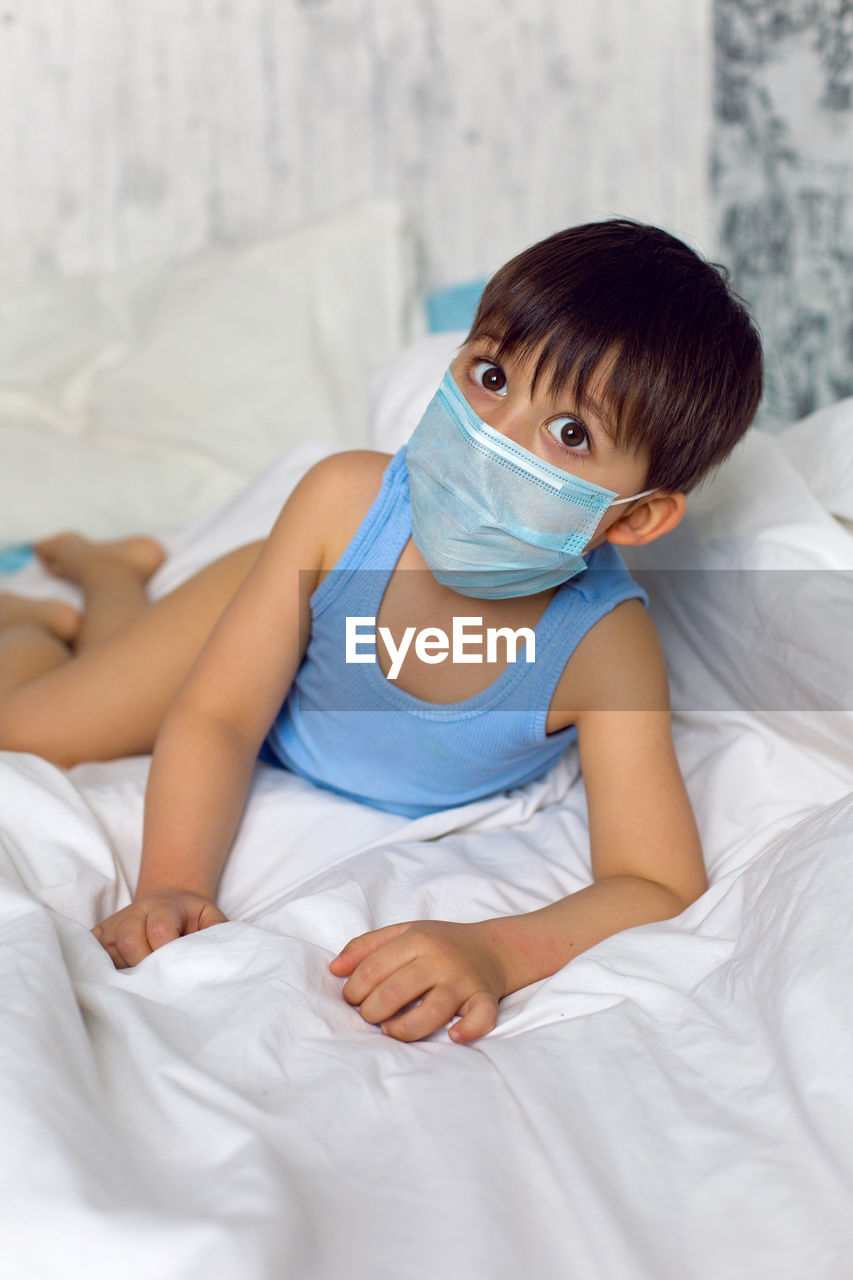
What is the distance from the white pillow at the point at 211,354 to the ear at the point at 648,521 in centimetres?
83

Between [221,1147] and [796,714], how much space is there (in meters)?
0.65

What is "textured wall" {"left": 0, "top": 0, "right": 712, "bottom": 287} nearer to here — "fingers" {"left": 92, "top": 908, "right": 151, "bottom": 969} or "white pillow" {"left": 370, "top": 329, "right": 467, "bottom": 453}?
"white pillow" {"left": 370, "top": 329, "right": 467, "bottom": 453}

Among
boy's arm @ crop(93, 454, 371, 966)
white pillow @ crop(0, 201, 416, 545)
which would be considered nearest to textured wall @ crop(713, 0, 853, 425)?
white pillow @ crop(0, 201, 416, 545)

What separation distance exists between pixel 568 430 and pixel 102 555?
79 centimetres

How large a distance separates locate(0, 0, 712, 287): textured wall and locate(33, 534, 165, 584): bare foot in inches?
34.3

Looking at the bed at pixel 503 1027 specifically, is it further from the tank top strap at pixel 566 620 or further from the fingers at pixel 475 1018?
the tank top strap at pixel 566 620

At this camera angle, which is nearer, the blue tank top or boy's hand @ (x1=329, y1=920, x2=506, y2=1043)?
boy's hand @ (x1=329, y1=920, x2=506, y2=1043)

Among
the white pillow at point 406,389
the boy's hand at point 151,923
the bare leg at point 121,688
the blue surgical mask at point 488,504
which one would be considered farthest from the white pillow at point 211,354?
the boy's hand at point 151,923

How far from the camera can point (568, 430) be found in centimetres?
84

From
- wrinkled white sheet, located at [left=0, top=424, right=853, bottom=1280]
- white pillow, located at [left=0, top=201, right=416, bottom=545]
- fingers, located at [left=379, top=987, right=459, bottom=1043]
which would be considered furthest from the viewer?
white pillow, located at [left=0, top=201, right=416, bottom=545]

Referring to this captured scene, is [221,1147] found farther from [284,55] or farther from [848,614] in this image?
[284,55]

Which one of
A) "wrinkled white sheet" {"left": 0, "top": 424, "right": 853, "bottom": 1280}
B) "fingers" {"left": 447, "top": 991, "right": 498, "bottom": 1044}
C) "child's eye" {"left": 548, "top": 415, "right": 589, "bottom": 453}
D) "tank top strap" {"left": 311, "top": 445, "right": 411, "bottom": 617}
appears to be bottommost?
"fingers" {"left": 447, "top": 991, "right": 498, "bottom": 1044}

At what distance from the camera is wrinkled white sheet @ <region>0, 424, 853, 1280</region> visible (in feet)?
1.56

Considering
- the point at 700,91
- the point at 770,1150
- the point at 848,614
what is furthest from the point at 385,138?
the point at 770,1150
